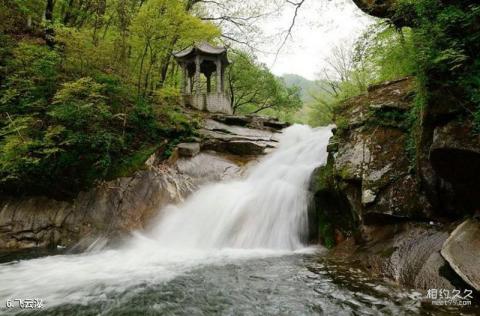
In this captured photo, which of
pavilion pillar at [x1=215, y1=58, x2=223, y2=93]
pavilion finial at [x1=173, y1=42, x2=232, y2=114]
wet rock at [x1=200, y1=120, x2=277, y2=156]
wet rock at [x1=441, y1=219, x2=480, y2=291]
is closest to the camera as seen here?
wet rock at [x1=441, y1=219, x2=480, y2=291]

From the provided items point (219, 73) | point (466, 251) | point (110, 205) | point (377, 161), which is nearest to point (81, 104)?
point (110, 205)

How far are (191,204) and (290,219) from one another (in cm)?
310

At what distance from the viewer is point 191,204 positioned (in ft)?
29.1

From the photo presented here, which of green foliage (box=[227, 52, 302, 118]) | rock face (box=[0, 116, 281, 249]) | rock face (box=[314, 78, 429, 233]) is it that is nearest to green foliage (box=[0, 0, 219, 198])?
rock face (box=[0, 116, 281, 249])

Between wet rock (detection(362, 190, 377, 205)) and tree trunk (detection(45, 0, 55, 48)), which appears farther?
tree trunk (detection(45, 0, 55, 48))

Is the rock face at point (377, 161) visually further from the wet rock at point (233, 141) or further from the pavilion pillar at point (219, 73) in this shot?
the pavilion pillar at point (219, 73)

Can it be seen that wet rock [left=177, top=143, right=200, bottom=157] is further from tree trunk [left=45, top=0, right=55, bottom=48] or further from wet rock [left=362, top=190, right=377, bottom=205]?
wet rock [left=362, top=190, right=377, bottom=205]

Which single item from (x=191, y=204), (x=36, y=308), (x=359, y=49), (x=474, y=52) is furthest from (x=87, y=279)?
(x=359, y=49)

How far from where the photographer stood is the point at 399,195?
5.12m

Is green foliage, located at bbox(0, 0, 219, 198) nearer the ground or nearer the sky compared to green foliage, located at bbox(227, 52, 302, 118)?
nearer the ground

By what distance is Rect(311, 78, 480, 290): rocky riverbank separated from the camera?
3.90m

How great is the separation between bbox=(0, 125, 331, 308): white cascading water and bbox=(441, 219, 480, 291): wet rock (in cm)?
315

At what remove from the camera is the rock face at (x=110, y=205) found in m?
8.09

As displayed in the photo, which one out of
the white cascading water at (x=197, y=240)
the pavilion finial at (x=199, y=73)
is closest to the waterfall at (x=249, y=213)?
the white cascading water at (x=197, y=240)
